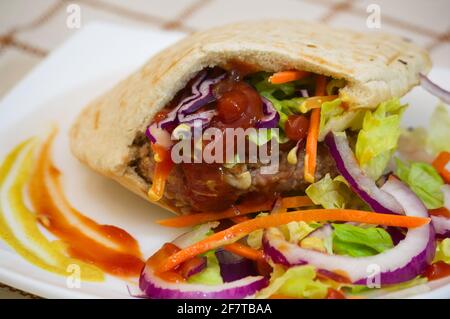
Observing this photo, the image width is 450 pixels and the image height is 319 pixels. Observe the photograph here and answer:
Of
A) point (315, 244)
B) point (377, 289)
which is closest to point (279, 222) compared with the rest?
point (315, 244)

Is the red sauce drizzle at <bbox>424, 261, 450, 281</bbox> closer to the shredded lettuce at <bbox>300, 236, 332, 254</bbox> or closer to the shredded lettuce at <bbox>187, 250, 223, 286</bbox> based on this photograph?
the shredded lettuce at <bbox>300, 236, 332, 254</bbox>

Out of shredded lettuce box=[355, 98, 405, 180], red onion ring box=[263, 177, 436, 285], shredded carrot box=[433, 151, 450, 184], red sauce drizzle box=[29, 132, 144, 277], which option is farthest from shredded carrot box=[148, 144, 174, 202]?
shredded carrot box=[433, 151, 450, 184]

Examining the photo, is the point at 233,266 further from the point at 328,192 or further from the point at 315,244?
the point at 328,192

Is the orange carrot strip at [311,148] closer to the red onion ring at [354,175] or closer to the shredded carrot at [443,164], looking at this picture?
the red onion ring at [354,175]

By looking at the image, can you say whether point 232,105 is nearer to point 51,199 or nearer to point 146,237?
point 146,237

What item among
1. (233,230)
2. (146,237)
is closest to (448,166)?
(233,230)

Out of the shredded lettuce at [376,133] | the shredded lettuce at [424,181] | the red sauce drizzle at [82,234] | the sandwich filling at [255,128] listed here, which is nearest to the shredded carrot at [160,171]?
the sandwich filling at [255,128]

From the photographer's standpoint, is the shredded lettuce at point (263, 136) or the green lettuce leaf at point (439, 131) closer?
the shredded lettuce at point (263, 136)
